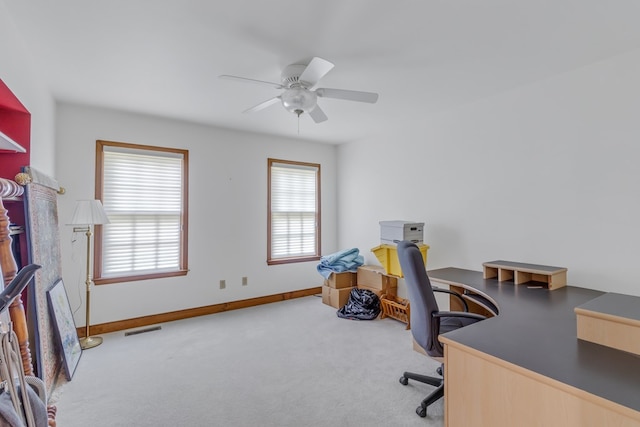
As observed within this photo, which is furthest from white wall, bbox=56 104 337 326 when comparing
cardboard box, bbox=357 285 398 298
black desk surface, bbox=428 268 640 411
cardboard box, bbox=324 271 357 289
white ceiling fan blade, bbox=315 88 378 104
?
black desk surface, bbox=428 268 640 411

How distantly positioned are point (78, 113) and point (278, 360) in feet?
11.2

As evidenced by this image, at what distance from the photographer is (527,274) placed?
2.67m

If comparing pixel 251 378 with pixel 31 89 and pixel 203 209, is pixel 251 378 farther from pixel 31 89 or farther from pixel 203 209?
pixel 31 89

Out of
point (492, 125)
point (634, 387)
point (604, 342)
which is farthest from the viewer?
point (492, 125)

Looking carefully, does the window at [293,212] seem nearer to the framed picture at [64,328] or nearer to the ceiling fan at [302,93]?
the ceiling fan at [302,93]

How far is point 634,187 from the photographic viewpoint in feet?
7.63

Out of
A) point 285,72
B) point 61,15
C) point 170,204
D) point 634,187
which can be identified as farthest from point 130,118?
point 634,187

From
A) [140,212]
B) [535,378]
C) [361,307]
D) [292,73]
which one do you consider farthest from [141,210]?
[535,378]

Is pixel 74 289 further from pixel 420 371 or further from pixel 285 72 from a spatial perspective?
pixel 420 371

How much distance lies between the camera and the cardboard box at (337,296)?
431 cm

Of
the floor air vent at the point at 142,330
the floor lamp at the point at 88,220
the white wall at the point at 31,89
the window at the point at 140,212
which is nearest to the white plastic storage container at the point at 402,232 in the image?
the window at the point at 140,212

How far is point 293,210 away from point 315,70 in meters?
3.07

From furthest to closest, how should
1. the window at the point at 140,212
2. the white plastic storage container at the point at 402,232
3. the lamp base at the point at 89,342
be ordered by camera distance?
the white plastic storage container at the point at 402,232 < the window at the point at 140,212 < the lamp base at the point at 89,342

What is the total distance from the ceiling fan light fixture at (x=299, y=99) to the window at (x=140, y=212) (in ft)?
6.95
